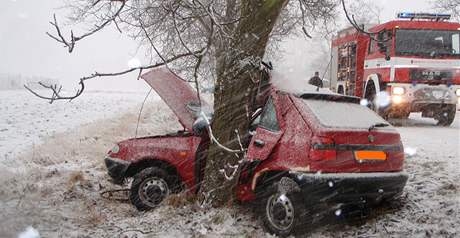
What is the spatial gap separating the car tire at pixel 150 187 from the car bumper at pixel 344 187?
2.28m

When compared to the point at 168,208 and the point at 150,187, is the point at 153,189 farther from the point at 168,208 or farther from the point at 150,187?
the point at 168,208

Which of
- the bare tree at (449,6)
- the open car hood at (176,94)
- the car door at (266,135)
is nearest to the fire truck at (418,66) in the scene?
the open car hood at (176,94)

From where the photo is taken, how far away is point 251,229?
524 centimetres

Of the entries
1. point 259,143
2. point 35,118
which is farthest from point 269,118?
point 35,118

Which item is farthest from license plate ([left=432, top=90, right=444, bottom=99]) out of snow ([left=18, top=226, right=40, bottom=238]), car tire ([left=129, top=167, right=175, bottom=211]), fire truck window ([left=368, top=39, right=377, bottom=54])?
snow ([left=18, top=226, right=40, bottom=238])

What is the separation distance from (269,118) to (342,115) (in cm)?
90

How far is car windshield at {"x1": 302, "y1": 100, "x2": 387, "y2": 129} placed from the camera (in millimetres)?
4926

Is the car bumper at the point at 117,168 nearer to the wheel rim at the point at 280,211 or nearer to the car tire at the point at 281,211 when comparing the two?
the car tire at the point at 281,211

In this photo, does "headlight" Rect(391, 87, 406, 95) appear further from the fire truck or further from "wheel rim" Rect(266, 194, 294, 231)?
"wheel rim" Rect(266, 194, 294, 231)

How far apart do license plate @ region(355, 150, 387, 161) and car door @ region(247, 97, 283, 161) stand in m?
0.91

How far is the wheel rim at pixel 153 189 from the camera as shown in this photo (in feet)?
20.4

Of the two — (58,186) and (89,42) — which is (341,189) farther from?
(89,42)

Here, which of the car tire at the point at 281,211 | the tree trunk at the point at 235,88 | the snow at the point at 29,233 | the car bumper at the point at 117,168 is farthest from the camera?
the car bumper at the point at 117,168

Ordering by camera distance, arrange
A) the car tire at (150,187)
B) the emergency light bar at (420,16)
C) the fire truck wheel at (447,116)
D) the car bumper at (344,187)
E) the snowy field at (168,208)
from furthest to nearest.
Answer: the fire truck wheel at (447,116) → the emergency light bar at (420,16) → the car tire at (150,187) → the snowy field at (168,208) → the car bumper at (344,187)
